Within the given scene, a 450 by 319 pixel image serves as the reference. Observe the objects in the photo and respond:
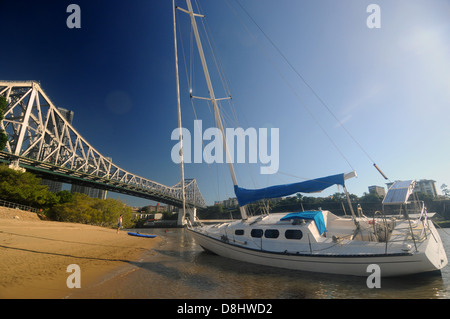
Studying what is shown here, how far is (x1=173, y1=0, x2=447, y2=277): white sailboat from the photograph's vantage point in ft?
25.1

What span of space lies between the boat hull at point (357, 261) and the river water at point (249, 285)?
0.29 meters

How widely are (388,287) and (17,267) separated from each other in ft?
44.3

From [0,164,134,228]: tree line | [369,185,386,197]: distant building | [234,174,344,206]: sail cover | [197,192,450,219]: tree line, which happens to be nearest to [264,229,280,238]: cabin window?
[234,174,344,206]: sail cover

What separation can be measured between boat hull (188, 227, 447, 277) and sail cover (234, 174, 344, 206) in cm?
332

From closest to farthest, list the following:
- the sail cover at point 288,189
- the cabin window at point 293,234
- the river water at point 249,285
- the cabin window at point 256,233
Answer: the river water at point 249,285 < the cabin window at point 293,234 < the sail cover at point 288,189 < the cabin window at point 256,233

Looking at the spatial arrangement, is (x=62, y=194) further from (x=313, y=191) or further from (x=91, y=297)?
(x=313, y=191)

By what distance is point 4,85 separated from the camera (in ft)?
136

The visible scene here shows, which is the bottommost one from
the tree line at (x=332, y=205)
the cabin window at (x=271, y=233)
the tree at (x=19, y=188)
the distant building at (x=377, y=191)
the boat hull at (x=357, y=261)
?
the tree line at (x=332, y=205)

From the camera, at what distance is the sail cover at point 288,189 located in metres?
11.0

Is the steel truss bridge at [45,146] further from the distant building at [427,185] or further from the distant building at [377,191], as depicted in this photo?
the distant building at [427,185]

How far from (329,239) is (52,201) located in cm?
4562

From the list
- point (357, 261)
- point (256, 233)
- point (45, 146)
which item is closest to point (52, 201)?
point (45, 146)

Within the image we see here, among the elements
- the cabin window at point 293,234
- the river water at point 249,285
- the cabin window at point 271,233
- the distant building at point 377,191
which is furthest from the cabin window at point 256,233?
the distant building at point 377,191
